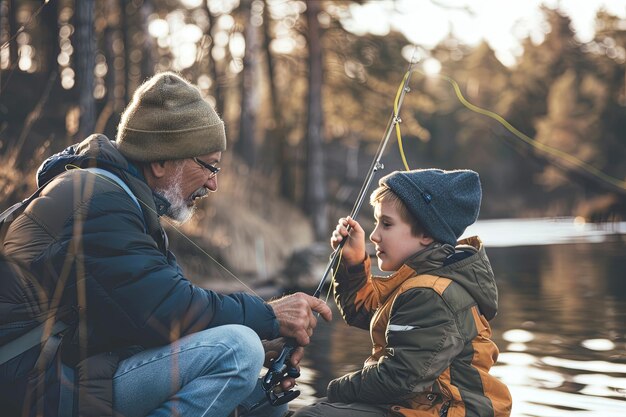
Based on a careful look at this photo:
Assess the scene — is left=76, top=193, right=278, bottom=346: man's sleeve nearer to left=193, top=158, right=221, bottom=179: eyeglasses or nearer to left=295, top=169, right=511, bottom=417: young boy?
left=193, top=158, right=221, bottom=179: eyeglasses

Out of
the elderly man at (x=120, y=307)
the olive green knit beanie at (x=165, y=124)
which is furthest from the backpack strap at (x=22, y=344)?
the olive green knit beanie at (x=165, y=124)

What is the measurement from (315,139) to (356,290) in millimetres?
19719

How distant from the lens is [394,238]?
4293mm

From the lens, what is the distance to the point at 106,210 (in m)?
3.61

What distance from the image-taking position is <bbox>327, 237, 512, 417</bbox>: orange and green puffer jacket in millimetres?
3912

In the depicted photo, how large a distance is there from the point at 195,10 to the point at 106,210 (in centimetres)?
2561

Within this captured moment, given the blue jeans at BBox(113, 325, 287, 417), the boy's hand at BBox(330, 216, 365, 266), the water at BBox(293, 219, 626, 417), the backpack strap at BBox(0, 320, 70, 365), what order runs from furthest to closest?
the water at BBox(293, 219, 626, 417), the boy's hand at BBox(330, 216, 365, 266), the blue jeans at BBox(113, 325, 287, 417), the backpack strap at BBox(0, 320, 70, 365)

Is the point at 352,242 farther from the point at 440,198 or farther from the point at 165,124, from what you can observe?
the point at 165,124

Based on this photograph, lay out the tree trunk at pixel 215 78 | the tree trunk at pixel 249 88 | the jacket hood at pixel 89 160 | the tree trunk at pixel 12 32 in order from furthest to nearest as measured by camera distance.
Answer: the tree trunk at pixel 249 88
the tree trunk at pixel 215 78
the tree trunk at pixel 12 32
the jacket hood at pixel 89 160

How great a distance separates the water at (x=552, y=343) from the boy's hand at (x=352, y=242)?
1664 mm

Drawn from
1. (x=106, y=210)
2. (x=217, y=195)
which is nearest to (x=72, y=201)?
(x=106, y=210)

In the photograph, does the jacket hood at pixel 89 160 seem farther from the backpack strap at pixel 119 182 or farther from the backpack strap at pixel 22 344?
the backpack strap at pixel 22 344

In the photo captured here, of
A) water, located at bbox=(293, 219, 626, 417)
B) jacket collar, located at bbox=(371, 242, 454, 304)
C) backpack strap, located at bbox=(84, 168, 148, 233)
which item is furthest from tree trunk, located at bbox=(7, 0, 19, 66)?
water, located at bbox=(293, 219, 626, 417)

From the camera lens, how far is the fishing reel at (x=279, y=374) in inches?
161
